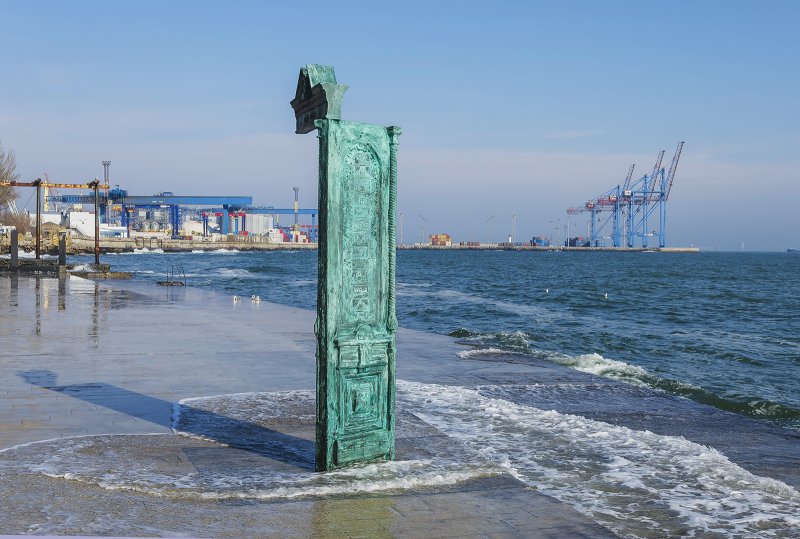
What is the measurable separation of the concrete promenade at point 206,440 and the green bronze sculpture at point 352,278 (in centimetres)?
51

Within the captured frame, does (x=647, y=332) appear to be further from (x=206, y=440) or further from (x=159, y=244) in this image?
(x=159, y=244)

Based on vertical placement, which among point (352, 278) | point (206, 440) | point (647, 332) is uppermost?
point (352, 278)

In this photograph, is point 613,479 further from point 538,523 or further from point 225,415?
point 225,415

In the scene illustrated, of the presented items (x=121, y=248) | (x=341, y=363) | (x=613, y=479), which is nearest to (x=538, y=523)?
(x=613, y=479)

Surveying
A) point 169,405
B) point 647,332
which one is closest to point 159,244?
point 647,332

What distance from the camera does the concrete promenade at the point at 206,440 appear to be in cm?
484

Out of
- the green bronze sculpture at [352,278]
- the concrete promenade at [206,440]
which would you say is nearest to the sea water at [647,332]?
the concrete promenade at [206,440]

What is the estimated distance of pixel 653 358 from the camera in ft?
58.1

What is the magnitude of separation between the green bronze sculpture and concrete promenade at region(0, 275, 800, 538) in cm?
51

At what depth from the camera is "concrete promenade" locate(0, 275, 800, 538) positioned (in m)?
4.84

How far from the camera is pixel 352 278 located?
5992mm

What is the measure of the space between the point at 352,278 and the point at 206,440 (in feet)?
6.99

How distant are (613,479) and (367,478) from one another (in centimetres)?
189

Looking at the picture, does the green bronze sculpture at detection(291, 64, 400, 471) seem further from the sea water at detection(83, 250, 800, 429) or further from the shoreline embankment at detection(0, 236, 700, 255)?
the shoreline embankment at detection(0, 236, 700, 255)
